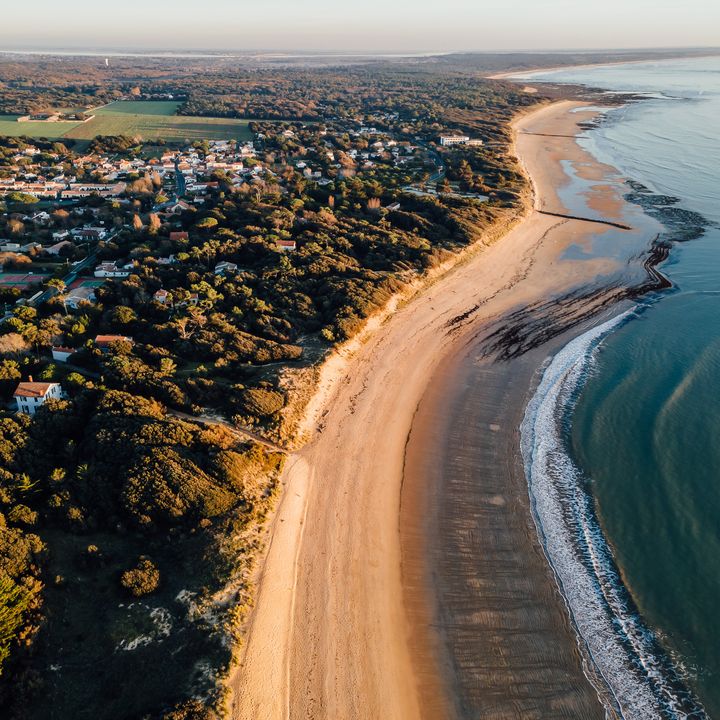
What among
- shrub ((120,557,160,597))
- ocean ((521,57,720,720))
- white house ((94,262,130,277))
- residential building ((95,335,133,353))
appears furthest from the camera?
white house ((94,262,130,277))

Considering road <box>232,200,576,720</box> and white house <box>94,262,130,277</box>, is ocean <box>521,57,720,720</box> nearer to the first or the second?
road <box>232,200,576,720</box>

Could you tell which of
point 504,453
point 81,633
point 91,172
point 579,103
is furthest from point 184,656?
point 579,103

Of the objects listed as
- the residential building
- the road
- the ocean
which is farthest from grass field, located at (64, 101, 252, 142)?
the road

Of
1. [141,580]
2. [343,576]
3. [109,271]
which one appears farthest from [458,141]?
[141,580]

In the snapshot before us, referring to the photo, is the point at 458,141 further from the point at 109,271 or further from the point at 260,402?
the point at 260,402

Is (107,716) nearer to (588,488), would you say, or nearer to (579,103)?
(588,488)

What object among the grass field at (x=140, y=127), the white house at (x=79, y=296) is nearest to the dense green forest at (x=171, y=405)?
the white house at (x=79, y=296)
